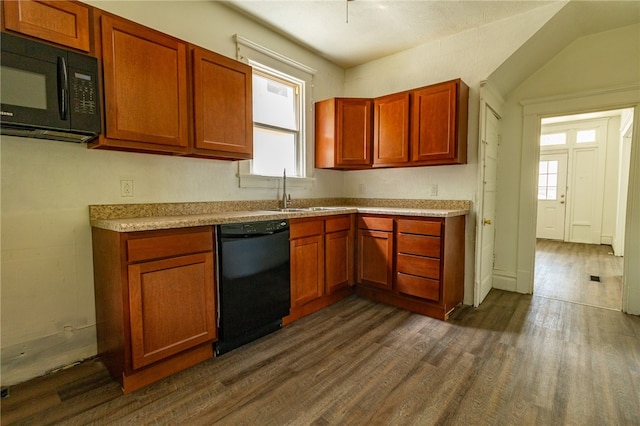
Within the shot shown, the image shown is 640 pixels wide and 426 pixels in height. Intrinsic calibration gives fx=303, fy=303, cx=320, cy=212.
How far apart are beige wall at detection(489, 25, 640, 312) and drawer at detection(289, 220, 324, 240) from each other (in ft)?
7.52

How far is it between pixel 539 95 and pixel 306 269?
3209mm

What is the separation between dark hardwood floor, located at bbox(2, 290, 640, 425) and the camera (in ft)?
5.13

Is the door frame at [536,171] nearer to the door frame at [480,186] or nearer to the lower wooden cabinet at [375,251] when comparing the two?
the door frame at [480,186]

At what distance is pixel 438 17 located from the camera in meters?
2.82

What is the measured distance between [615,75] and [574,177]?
14.3 feet

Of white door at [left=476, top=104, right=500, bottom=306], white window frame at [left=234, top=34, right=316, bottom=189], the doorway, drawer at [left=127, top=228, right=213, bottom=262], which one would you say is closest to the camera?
drawer at [left=127, top=228, right=213, bottom=262]

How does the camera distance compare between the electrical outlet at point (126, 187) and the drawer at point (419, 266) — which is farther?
the drawer at point (419, 266)

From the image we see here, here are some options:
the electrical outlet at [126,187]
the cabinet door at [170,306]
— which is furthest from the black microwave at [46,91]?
the cabinet door at [170,306]

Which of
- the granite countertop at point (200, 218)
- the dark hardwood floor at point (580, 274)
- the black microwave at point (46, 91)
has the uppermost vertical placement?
the black microwave at point (46, 91)

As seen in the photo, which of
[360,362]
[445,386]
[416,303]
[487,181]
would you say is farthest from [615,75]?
[360,362]

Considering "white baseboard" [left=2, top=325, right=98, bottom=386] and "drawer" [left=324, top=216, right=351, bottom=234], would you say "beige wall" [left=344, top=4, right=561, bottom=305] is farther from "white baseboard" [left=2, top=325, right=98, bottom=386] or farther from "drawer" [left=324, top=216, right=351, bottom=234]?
"white baseboard" [left=2, top=325, right=98, bottom=386]

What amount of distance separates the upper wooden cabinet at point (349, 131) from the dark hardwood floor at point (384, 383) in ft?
5.95

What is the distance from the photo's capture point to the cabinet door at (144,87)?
5.86 ft

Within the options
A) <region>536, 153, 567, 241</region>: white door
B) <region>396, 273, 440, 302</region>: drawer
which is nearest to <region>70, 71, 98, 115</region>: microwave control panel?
<region>396, 273, 440, 302</region>: drawer
